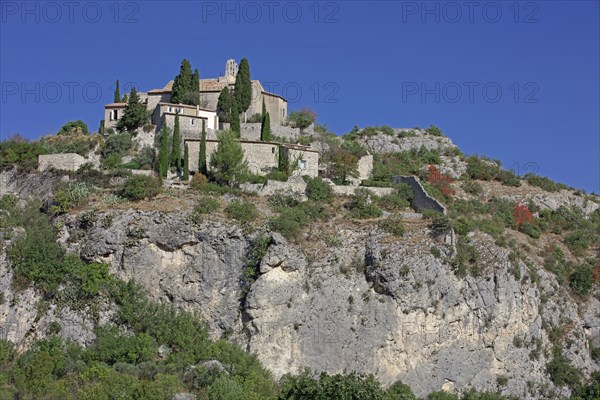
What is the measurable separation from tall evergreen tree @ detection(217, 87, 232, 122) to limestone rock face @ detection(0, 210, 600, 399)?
1668 cm

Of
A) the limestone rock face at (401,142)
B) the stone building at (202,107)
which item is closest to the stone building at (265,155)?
the stone building at (202,107)

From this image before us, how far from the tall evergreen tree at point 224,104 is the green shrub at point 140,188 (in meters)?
14.0

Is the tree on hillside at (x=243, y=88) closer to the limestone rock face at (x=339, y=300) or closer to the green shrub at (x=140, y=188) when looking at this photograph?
the green shrub at (x=140, y=188)

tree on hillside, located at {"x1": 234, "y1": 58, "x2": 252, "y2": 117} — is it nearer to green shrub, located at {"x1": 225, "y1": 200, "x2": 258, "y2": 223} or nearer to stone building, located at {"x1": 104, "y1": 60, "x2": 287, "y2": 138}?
stone building, located at {"x1": 104, "y1": 60, "x2": 287, "y2": 138}

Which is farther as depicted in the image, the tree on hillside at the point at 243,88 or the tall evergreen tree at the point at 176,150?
the tree on hillside at the point at 243,88

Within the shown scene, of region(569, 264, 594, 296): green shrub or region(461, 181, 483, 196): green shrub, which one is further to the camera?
region(461, 181, 483, 196): green shrub

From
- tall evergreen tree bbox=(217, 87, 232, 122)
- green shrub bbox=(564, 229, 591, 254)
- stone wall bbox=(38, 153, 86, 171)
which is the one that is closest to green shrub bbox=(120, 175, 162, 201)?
stone wall bbox=(38, 153, 86, 171)

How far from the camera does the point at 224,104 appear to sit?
2761 inches

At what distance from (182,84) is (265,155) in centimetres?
1012

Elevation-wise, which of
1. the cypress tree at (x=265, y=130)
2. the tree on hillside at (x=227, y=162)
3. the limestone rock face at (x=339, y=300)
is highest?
the cypress tree at (x=265, y=130)

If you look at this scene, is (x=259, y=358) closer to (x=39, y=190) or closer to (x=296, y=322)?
(x=296, y=322)

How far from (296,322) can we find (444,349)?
758 centimetres

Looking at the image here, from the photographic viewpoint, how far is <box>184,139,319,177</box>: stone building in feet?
207

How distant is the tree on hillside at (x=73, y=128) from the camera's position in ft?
240
